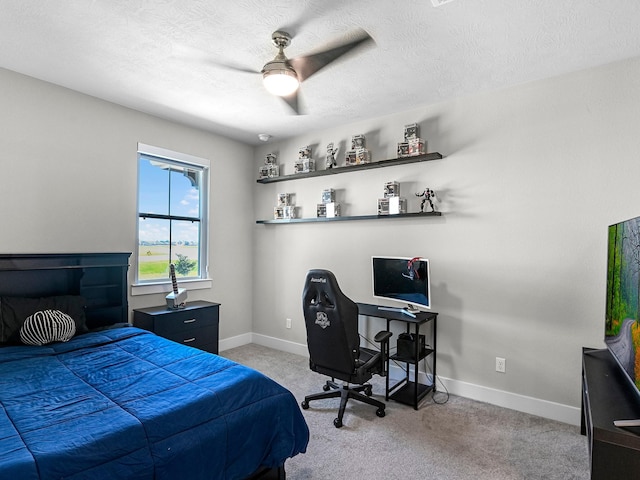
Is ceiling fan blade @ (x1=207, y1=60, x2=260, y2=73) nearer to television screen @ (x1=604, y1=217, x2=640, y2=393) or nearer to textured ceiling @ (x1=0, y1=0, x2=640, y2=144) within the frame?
textured ceiling @ (x1=0, y1=0, x2=640, y2=144)

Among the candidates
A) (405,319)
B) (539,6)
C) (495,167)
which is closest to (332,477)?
(405,319)

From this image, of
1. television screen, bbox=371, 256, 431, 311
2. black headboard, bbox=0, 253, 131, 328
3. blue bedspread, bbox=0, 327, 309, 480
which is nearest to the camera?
blue bedspread, bbox=0, 327, 309, 480

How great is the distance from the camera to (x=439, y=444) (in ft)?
7.89

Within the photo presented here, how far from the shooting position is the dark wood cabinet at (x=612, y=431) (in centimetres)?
134

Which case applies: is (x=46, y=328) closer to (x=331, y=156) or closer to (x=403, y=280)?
(x=403, y=280)

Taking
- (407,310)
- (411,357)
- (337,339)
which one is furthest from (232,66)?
(411,357)

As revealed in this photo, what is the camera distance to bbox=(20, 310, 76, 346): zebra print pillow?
2.51 m

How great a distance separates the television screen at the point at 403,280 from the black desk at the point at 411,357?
137 mm

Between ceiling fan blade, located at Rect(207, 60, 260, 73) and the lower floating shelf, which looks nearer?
ceiling fan blade, located at Rect(207, 60, 260, 73)

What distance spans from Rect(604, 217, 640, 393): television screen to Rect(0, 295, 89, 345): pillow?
3.52 m

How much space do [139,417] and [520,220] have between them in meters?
2.96

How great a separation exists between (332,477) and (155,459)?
110cm

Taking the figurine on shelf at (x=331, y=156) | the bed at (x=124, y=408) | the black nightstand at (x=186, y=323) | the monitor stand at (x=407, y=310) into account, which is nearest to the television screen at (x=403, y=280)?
the monitor stand at (x=407, y=310)

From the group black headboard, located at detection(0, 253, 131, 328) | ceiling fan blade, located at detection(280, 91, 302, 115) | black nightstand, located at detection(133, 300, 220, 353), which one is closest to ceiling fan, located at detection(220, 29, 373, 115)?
ceiling fan blade, located at detection(280, 91, 302, 115)
